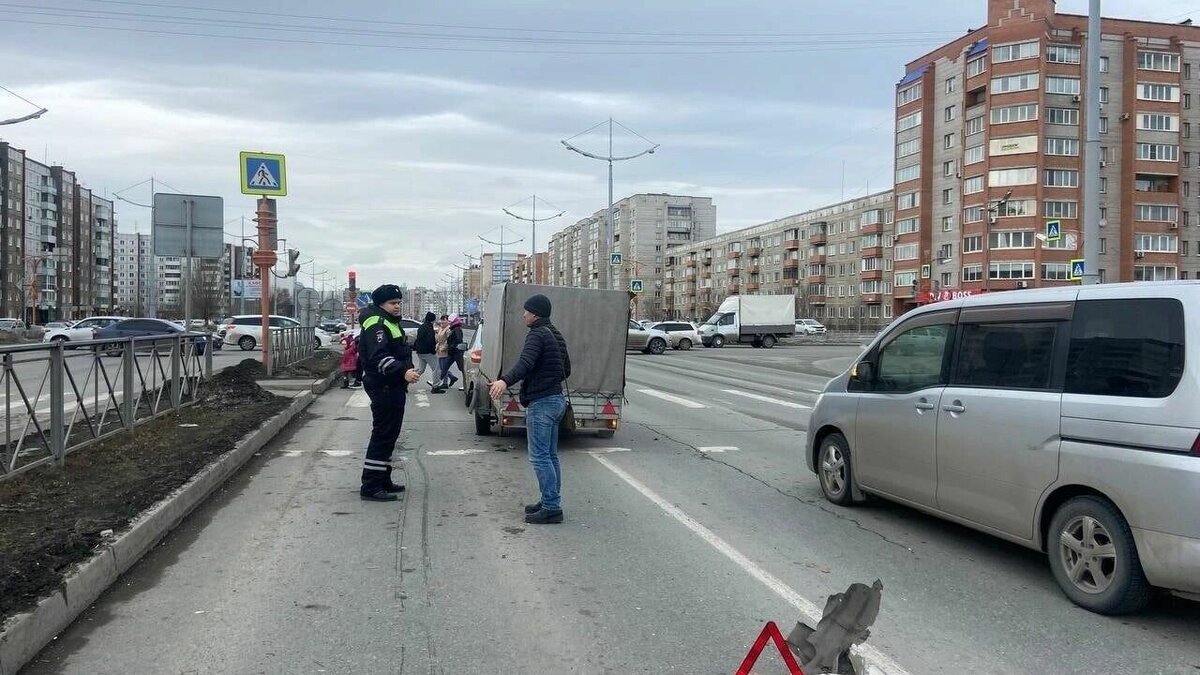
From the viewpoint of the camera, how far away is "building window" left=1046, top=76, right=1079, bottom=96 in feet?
216

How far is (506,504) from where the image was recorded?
7348 millimetres

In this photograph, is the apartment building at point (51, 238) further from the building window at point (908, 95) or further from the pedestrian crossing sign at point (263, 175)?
the building window at point (908, 95)

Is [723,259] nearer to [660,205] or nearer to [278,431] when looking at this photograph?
[660,205]

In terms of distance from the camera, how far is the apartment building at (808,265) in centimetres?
9188

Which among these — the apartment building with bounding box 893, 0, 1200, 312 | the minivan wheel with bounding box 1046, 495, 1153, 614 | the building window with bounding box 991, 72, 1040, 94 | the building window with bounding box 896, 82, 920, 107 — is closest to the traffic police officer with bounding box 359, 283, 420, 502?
the minivan wheel with bounding box 1046, 495, 1153, 614

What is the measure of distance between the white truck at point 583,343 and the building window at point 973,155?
67.2m

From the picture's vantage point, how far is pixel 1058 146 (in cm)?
6650

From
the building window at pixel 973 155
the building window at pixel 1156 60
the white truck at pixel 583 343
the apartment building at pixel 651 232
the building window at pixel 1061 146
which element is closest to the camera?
the white truck at pixel 583 343

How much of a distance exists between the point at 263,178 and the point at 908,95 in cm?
7140

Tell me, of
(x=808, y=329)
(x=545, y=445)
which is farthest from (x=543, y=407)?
(x=808, y=329)

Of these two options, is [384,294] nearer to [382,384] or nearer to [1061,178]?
[382,384]

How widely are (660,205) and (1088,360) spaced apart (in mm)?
137618

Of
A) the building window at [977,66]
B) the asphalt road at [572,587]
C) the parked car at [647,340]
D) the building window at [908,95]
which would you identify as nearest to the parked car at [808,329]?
the building window at [908,95]

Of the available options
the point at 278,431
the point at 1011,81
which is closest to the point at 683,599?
the point at 278,431
